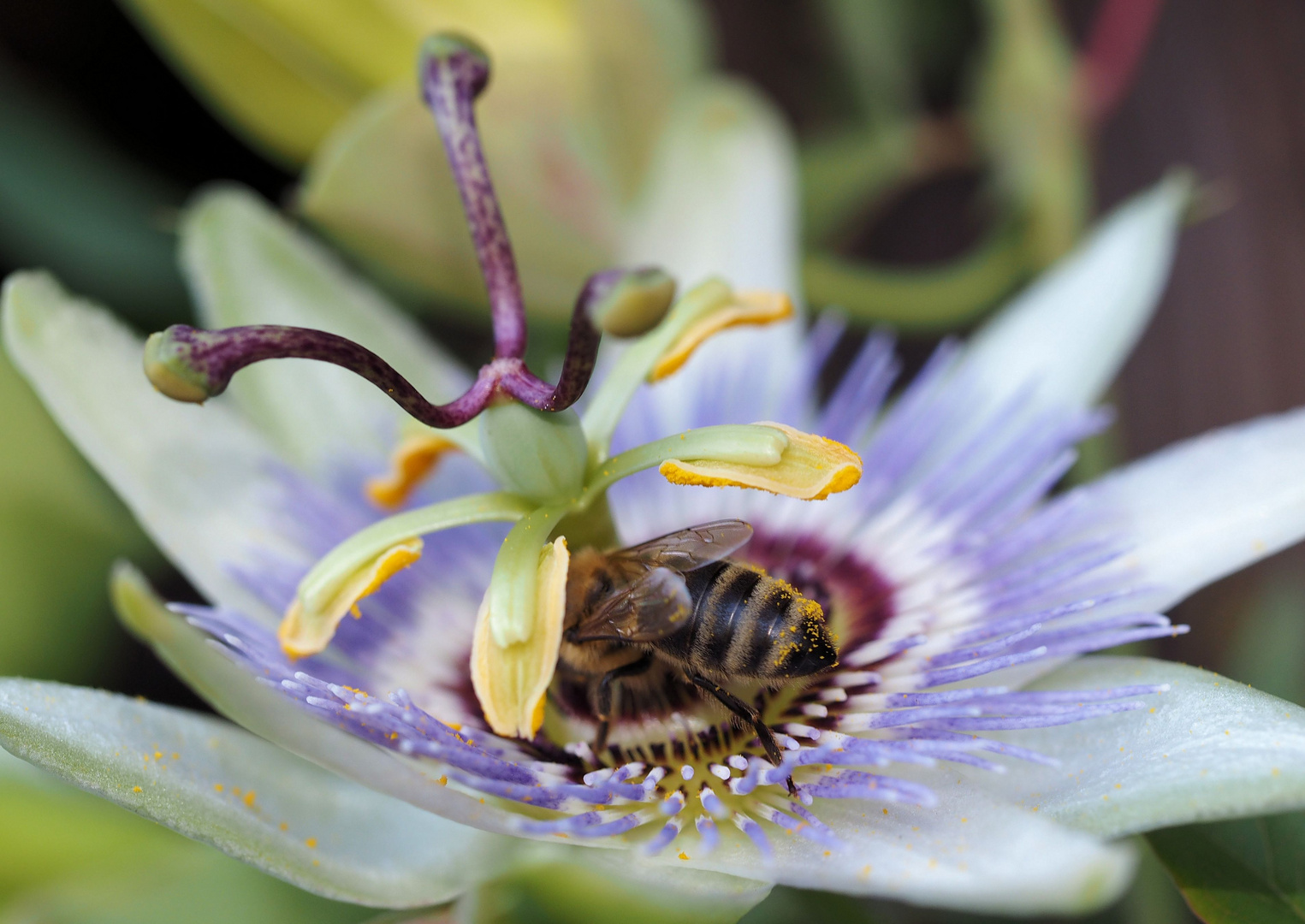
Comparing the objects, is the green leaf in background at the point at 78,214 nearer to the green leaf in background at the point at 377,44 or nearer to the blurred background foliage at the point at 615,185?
the blurred background foliage at the point at 615,185

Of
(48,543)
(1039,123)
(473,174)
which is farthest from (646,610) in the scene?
(1039,123)

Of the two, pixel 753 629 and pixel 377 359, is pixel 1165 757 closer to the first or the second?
pixel 753 629

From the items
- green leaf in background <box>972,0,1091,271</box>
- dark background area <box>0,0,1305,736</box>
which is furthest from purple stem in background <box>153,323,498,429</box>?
dark background area <box>0,0,1305,736</box>

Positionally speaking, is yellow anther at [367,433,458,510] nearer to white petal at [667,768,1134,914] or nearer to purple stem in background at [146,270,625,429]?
purple stem in background at [146,270,625,429]

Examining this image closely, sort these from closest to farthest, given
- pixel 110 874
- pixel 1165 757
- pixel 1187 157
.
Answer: pixel 1165 757, pixel 110 874, pixel 1187 157

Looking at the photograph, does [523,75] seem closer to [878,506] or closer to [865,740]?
[878,506]

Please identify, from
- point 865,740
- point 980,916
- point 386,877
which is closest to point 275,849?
point 386,877
